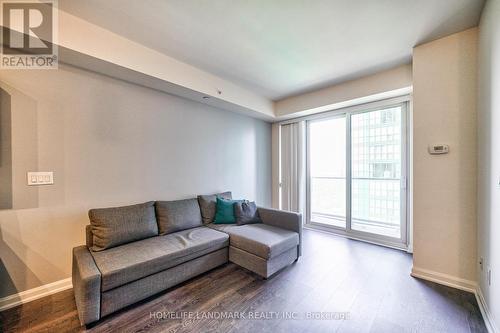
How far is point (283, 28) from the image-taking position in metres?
2.07

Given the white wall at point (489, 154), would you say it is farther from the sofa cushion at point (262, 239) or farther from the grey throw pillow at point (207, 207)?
the grey throw pillow at point (207, 207)

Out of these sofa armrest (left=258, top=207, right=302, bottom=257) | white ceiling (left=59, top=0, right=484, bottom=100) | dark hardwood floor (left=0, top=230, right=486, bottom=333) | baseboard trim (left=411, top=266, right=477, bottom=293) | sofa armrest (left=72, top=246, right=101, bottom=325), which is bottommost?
dark hardwood floor (left=0, top=230, right=486, bottom=333)

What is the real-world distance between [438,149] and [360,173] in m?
1.46

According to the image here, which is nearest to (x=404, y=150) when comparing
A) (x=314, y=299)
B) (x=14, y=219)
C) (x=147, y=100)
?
(x=314, y=299)

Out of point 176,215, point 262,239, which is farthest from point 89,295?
point 262,239

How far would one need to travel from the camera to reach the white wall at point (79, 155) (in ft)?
6.31

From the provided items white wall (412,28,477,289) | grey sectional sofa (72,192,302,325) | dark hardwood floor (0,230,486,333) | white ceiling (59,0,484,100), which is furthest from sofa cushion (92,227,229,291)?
white wall (412,28,477,289)

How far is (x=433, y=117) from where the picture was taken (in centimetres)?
228

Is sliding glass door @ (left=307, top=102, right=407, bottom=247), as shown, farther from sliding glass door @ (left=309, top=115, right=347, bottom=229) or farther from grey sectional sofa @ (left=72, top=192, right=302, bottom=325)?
grey sectional sofa @ (left=72, top=192, right=302, bottom=325)

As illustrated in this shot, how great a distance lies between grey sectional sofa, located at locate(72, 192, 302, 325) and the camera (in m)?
1.71

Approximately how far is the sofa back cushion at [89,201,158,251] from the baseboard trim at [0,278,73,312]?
53 centimetres

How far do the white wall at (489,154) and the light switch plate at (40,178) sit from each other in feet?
12.8

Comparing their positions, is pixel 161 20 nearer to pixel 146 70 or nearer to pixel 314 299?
pixel 146 70

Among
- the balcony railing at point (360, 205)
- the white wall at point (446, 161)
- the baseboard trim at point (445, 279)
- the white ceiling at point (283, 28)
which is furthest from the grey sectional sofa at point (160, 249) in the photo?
the white ceiling at point (283, 28)
